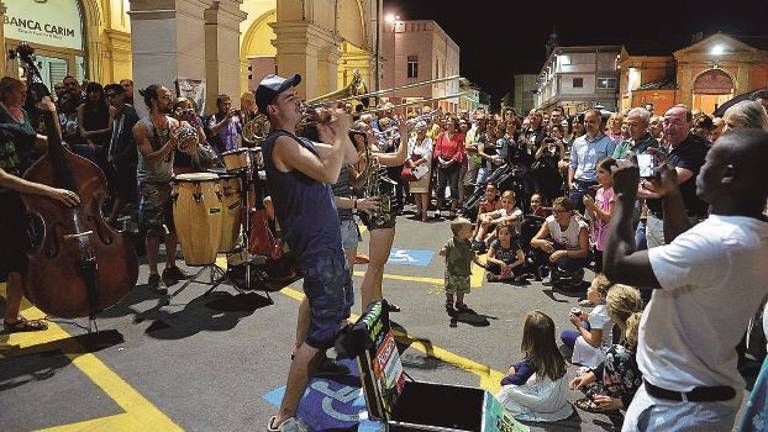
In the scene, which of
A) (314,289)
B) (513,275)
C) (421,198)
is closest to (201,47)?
(421,198)

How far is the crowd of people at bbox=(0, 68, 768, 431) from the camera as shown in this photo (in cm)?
198

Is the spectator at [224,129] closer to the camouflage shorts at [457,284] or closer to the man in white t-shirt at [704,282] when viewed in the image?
the camouflage shorts at [457,284]

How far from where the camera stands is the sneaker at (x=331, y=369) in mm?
4535

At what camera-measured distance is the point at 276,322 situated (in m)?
5.73

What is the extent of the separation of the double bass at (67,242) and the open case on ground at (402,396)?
9.33ft

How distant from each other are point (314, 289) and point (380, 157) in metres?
2.25

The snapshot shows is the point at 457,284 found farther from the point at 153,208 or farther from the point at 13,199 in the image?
the point at 13,199

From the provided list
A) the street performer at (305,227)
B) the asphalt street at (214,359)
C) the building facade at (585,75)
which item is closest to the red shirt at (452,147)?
the asphalt street at (214,359)

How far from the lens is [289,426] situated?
11.7ft

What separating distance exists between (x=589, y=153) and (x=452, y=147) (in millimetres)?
4302

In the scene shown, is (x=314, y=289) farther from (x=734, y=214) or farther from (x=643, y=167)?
(x=734, y=214)

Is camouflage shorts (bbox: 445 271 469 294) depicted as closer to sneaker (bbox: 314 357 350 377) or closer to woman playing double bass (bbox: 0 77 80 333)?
sneaker (bbox: 314 357 350 377)

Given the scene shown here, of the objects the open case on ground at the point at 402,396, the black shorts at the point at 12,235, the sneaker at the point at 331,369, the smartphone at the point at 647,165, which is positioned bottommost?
the sneaker at the point at 331,369

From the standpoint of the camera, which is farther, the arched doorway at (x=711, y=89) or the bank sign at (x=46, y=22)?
the arched doorway at (x=711, y=89)
